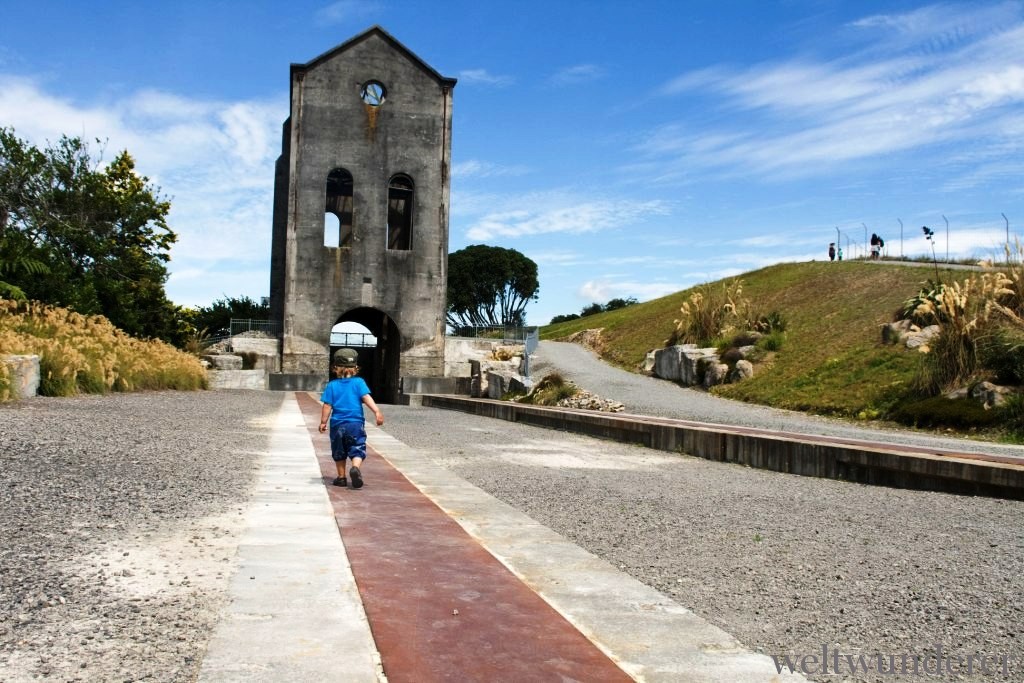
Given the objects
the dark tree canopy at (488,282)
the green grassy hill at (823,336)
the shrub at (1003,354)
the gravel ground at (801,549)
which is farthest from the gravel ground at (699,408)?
the dark tree canopy at (488,282)

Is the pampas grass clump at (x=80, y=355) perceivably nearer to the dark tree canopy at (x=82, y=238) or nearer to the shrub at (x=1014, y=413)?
the dark tree canopy at (x=82, y=238)

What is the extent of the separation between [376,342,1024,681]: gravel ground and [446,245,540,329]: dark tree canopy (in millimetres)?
75728

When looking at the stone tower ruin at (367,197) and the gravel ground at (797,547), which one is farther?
the stone tower ruin at (367,197)

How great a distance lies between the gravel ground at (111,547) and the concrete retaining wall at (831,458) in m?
6.40

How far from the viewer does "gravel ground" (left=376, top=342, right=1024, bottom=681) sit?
3.71 metres

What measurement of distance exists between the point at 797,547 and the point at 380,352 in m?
36.8

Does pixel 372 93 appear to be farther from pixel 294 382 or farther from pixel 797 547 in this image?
pixel 797 547

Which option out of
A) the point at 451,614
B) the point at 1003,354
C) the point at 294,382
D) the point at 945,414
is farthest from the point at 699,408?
the point at 451,614

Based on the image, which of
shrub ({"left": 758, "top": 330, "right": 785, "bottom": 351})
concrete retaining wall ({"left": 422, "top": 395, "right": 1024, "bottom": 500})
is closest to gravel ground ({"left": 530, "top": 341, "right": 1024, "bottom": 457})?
concrete retaining wall ({"left": 422, "top": 395, "right": 1024, "bottom": 500})

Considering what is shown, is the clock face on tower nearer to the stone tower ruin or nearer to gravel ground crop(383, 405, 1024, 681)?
the stone tower ruin

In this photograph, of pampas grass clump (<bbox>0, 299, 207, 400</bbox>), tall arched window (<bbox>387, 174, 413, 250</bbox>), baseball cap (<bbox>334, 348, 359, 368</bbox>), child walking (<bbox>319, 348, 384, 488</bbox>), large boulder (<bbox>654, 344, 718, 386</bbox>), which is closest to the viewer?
child walking (<bbox>319, 348, 384, 488</bbox>)

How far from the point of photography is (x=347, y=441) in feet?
23.4

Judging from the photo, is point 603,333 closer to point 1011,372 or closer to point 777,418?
point 777,418

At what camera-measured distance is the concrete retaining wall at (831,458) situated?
27.6ft
